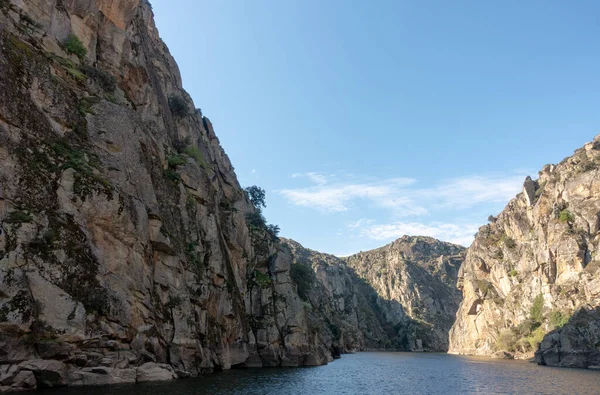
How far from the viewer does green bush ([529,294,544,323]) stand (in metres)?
99.8

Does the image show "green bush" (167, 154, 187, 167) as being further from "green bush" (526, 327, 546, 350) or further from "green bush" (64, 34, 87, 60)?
"green bush" (526, 327, 546, 350)

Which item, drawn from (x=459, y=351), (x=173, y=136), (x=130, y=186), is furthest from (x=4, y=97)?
(x=459, y=351)

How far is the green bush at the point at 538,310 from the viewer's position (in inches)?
3927

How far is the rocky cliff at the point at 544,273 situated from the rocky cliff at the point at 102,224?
→ 5952 cm

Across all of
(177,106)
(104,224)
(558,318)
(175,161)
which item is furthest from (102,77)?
(558,318)

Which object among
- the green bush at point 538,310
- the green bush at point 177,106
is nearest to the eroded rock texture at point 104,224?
the green bush at point 177,106

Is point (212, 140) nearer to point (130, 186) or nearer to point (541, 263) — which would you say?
point (130, 186)

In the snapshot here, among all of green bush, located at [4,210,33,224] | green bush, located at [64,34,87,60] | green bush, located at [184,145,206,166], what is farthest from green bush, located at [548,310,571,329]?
green bush, located at [64,34,87,60]

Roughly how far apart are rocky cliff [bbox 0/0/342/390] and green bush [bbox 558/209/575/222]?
76.9m

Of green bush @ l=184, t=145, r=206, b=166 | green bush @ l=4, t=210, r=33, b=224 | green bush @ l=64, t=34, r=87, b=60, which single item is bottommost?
green bush @ l=4, t=210, r=33, b=224

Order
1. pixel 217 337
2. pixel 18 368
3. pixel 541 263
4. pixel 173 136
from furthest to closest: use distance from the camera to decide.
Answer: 1. pixel 541 263
2. pixel 173 136
3. pixel 217 337
4. pixel 18 368

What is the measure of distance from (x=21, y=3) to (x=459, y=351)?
161 metres

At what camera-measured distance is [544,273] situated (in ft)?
332

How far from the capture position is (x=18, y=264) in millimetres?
27109
